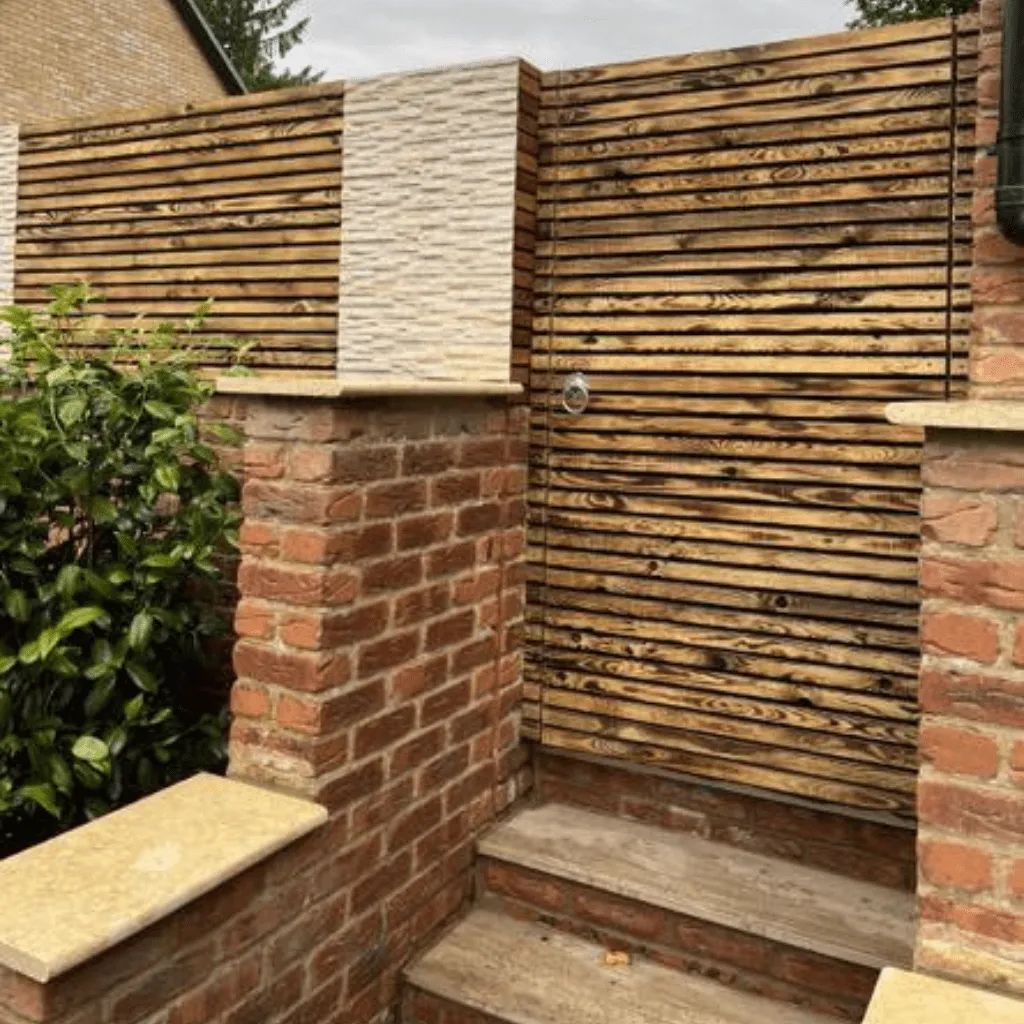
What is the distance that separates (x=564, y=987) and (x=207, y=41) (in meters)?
15.4

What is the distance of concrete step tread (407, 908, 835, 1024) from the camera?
2.17m

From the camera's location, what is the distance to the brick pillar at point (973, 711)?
1449 millimetres

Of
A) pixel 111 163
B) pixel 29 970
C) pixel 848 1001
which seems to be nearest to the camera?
pixel 29 970

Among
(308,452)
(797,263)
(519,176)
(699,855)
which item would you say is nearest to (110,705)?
(308,452)

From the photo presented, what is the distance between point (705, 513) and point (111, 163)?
109 inches

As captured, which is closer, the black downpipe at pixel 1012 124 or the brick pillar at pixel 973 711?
the brick pillar at pixel 973 711

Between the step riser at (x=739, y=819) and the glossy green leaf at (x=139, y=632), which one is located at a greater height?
the glossy green leaf at (x=139, y=632)

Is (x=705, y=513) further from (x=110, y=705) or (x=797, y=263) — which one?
(x=110, y=705)

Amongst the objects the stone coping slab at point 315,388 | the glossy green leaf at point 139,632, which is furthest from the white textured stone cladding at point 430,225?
the glossy green leaf at point 139,632

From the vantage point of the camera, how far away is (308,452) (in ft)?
6.53

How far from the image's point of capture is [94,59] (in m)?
12.4

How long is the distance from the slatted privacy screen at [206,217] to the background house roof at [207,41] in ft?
39.0

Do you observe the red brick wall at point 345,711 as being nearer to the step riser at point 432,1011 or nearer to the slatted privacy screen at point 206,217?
the step riser at point 432,1011

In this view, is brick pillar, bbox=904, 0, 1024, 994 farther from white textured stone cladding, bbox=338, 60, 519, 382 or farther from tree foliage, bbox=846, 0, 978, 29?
tree foliage, bbox=846, 0, 978, 29
